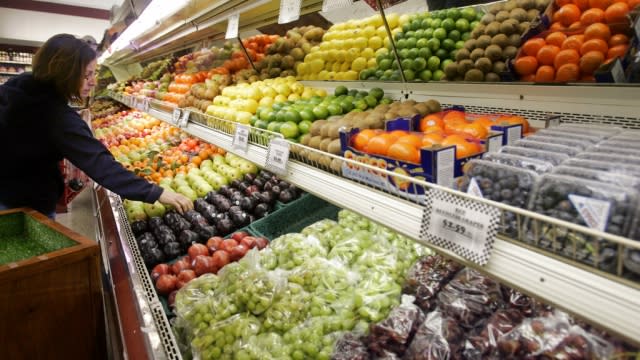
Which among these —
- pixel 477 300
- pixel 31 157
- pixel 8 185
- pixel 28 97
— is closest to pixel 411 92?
pixel 477 300

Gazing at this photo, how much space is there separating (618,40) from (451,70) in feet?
1.69

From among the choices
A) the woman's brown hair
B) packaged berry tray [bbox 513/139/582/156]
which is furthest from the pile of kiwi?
the woman's brown hair

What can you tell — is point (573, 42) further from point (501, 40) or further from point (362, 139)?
point (362, 139)

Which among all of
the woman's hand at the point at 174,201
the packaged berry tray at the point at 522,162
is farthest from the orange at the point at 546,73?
the woman's hand at the point at 174,201

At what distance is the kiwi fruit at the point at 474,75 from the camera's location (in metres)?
1.40

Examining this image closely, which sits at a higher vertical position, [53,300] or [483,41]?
[483,41]

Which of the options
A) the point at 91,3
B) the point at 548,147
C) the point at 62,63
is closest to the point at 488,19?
the point at 548,147

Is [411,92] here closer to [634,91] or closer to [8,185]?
[634,91]

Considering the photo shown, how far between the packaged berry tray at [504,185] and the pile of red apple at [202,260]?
1360mm

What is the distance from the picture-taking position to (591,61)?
1.11 metres

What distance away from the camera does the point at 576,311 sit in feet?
1.72

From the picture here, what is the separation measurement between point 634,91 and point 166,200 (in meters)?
1.77

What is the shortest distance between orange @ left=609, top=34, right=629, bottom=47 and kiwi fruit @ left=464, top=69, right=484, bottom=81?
375 millimetres

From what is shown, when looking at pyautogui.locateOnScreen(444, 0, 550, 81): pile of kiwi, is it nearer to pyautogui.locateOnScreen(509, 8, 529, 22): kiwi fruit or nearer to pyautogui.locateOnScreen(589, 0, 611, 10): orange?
pyautogui.locateOnScreen(509, 8, 529, 22): kiwi fruit
